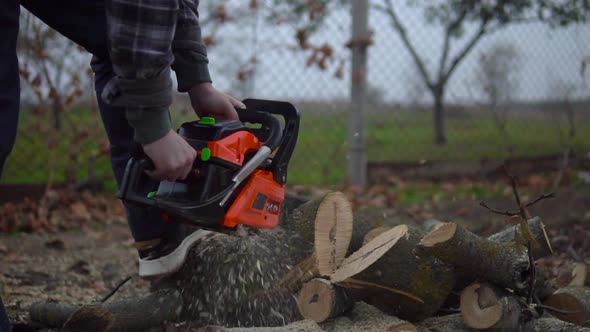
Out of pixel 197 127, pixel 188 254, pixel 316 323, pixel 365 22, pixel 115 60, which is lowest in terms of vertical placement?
pixel 316 323

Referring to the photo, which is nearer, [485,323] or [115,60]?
[115,60]

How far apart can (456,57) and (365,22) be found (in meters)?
1.17

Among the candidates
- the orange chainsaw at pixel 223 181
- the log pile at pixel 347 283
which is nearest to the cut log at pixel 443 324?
the log pile at pixel 347 283

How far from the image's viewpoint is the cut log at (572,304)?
88.9 inches

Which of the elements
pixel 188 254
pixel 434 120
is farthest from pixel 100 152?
pixel 434 120

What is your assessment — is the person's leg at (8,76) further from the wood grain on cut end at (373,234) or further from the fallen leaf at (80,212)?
the fallen leaf at (80,212)

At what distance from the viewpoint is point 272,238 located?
2.42m

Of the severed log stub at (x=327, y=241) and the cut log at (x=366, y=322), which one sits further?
the severed log stub at (x=327, y=241)

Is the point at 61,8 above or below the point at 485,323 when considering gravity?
above

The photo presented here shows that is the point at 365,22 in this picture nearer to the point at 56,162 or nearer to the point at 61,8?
the point at 56,162

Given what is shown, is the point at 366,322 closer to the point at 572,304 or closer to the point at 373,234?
the point at 373,234

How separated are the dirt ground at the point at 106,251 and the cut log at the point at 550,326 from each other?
1.54 feet

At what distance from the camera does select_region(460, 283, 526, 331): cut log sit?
2.00m

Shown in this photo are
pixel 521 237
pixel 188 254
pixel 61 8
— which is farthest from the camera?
pixel 188 254
